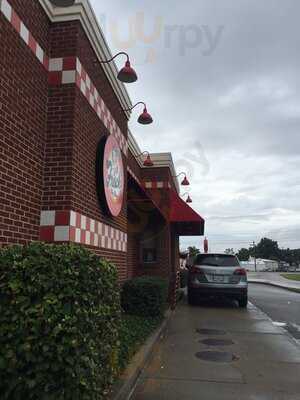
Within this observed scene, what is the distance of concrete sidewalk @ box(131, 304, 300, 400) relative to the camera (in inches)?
202

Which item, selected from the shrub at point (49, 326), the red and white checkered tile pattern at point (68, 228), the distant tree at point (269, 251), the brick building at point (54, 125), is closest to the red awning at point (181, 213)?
the brick building at point (54, 125)

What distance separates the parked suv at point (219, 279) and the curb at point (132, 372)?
5.54m

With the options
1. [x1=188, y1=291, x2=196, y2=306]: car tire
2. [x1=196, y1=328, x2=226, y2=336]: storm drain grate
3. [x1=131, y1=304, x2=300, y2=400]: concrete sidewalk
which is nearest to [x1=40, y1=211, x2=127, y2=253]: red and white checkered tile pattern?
[x1=131, y1=304, x2=300, y2=400]: concrete sidewalk

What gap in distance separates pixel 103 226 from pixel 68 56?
290 cm

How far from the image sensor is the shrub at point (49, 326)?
3.39 meters

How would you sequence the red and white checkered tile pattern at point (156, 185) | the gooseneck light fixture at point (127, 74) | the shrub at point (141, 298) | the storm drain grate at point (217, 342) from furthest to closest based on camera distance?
1. the red and white checkered tile pattern at point (156, 185)
2. the shrub at point (141, 298)
3. the storm drain grate at point (217, 342)
4. the gooseneck light fixture at point (127, 74)

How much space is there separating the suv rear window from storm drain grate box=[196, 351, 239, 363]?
6.43m

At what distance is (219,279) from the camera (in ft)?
43.6

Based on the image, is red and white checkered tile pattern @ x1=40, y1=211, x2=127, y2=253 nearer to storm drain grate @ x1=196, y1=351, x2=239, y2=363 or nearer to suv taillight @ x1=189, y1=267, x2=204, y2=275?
storm drain grate @ x1=196, y1=351, x2=239, y2=363

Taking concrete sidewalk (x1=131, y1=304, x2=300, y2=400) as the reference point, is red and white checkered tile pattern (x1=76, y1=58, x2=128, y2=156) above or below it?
above

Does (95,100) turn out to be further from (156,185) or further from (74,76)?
(156,185)

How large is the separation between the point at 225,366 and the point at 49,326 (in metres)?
3.69

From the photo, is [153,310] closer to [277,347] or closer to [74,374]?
[277,347]

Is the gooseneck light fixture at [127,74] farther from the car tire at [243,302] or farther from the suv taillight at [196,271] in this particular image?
the car tire at [243,302]
